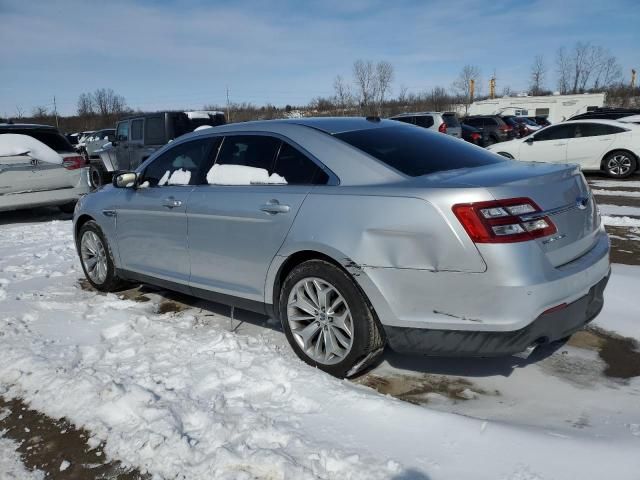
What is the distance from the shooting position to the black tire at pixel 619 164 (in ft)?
42.8

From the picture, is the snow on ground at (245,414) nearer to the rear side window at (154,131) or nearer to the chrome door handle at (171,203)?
the chrome door handle at (171,203)

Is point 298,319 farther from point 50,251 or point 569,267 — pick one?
point 50,251

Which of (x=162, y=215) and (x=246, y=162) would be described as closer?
(x=246, y=162)

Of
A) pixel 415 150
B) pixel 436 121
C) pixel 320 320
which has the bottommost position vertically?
pixel 320 320

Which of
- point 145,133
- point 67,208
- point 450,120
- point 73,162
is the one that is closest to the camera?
point 73,162

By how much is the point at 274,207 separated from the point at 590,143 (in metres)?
12.4

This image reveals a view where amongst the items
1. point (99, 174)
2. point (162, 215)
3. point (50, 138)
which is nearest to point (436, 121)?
point (99, 174)

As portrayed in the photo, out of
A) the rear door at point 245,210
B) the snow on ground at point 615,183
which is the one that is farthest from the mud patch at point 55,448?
the snow on ground at point 615,183

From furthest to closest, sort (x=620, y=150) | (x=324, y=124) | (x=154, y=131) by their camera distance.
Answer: (x=620, y=150), (x=154, y=131), (x=324, y=124)

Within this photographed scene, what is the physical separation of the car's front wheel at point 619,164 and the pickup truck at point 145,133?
9.50m

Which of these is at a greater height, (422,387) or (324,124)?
(324,124)

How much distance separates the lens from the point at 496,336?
9.05 feet

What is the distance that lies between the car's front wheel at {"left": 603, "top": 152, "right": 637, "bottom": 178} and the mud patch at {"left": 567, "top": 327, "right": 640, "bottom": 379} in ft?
35.5

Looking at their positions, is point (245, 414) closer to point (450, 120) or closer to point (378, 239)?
point (378, 239)
